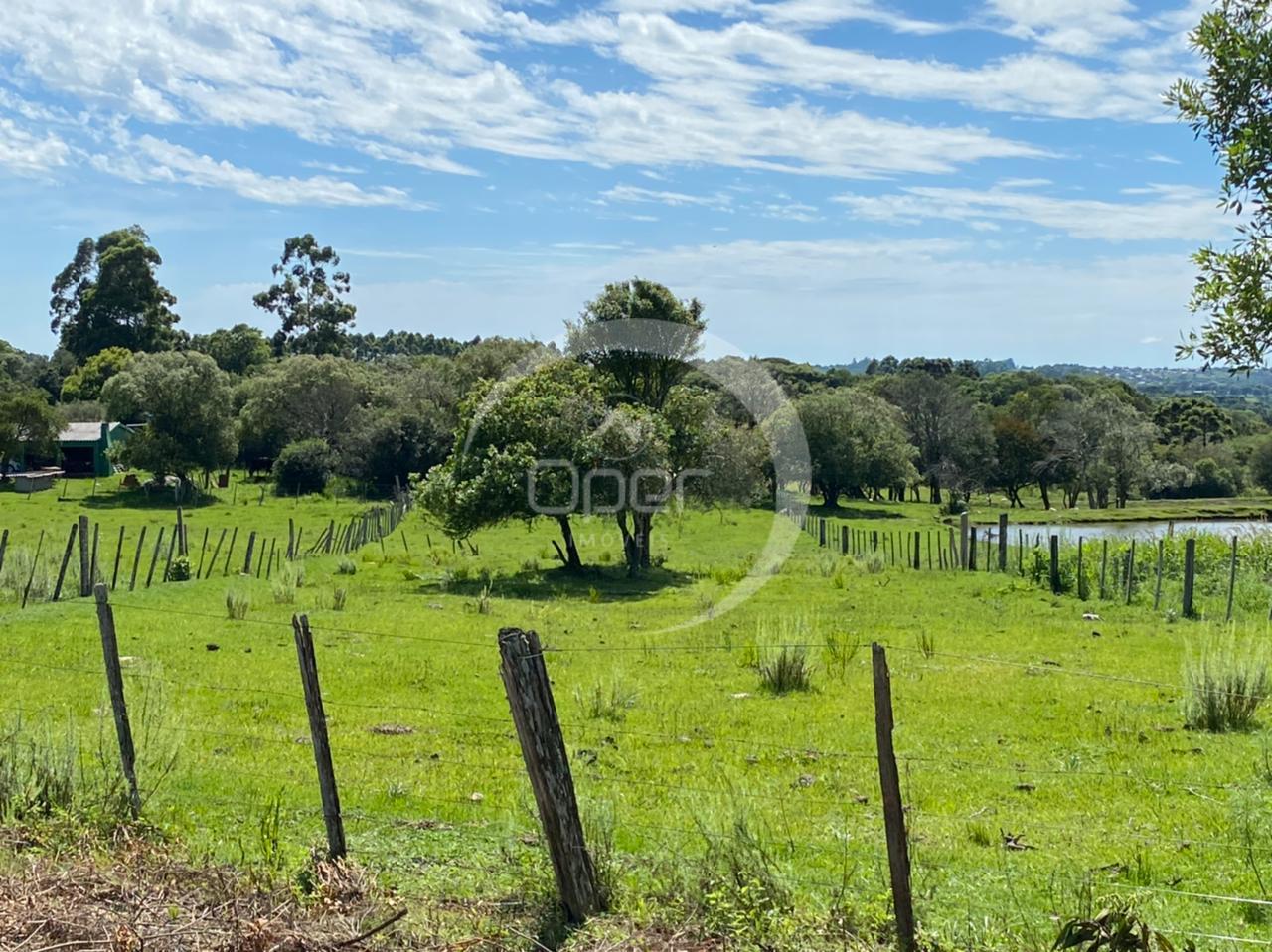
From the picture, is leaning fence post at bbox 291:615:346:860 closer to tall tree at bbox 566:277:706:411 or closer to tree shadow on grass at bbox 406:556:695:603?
tree shadow on grass at bbox 406:556:695:603

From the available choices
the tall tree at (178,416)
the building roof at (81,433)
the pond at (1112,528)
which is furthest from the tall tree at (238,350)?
the pond at (1112,528)

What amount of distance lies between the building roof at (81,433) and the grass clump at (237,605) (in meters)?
52.2

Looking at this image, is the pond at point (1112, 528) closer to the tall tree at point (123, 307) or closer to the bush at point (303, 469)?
the bush at point (303, 469)

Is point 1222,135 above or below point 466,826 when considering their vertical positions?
above

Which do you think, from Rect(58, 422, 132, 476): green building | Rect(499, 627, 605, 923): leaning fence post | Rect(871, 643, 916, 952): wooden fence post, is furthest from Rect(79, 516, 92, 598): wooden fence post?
Rect(58, 422, 132, 476): green building

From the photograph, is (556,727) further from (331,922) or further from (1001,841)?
(1001,841)

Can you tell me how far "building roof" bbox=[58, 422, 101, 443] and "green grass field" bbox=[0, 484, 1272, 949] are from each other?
161 feet

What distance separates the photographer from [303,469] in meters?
62.7

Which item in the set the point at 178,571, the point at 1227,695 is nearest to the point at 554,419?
the point at 178,571

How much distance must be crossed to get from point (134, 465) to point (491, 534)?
2374cm

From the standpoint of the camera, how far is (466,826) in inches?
300

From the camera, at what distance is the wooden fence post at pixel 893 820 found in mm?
4863

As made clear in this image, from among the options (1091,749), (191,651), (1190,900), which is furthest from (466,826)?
(191,651)

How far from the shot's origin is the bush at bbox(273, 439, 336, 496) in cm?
6259
